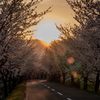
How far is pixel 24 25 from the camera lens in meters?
7.97

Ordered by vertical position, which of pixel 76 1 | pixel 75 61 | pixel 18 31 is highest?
pixel 76 1

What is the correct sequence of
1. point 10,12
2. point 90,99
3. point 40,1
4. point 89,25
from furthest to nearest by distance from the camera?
point 90,99 < point 89,25 < point 40,1 < point 10,12

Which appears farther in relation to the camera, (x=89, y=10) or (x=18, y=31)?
(x=89, y=10)

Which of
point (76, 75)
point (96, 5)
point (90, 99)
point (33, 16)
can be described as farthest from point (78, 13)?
point (76, 75)

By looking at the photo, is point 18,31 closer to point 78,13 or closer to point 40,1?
point 40,1

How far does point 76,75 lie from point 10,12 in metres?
20.7

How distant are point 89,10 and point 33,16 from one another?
12.0 feet

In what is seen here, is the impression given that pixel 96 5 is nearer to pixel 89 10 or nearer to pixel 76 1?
pixel 89 10

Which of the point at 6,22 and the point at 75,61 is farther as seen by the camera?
the point at 75,61

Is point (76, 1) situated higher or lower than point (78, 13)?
higher

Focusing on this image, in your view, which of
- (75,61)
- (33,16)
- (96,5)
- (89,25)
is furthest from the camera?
(75,61)

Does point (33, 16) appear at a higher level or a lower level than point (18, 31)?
higher

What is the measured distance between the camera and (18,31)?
8227 millimetres

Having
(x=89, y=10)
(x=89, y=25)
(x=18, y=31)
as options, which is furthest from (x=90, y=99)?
(x=18, y=31)
